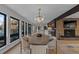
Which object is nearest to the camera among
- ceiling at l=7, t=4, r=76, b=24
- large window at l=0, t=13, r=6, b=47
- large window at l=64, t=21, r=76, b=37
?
ceiling at l=7, t=4, r=76, b=24

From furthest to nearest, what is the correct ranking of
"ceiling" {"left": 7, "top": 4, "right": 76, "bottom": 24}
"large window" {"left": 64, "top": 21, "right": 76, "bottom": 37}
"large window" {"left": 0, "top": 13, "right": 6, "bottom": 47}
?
"large window" {"left": 64, "top": 21, "right": 76, "bottom": 37} → "large window" {"left": 0, "top": 13, "right": 6, "bottom": 47} → "ceiling" {"left": 7, "top": 4, "right": 76, "bottom": 24}

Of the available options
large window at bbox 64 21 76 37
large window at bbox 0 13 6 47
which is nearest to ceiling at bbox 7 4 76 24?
large window at bbox 0 13 6 47

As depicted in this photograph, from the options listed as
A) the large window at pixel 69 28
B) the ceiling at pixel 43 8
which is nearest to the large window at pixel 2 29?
the ceiling at pixel 43 8

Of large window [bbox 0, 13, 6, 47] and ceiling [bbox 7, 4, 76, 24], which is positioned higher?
ceiling [bbox 7, 4, 76, 24]

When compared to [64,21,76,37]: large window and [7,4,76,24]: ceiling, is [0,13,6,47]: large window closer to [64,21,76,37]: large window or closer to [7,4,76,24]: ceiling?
[7,4,76,24]: ceiling

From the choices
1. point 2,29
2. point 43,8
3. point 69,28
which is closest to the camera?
point 2,29

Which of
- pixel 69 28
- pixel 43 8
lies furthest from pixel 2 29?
pixel 69 28

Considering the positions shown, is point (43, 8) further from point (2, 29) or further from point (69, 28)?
point (69, 28)

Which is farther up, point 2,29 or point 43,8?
point 43,8

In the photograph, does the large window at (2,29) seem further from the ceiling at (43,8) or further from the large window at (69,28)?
the large window at (69,28)
